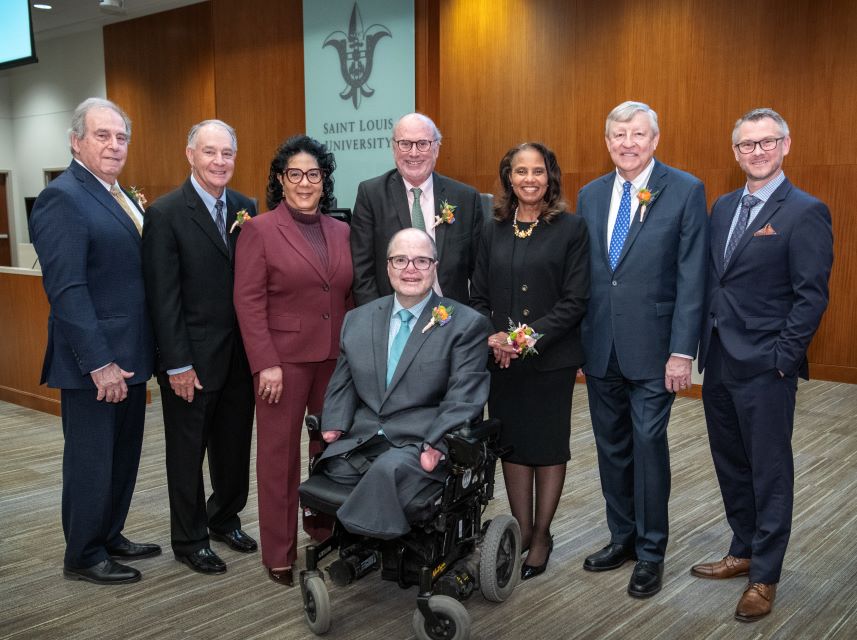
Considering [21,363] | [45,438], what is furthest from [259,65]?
[45,438]

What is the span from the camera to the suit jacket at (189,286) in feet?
9.84

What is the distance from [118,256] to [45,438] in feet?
9.64

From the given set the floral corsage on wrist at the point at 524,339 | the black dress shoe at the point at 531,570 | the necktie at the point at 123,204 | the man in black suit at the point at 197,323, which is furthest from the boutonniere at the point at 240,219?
the black dress shoe at the point at 531,570

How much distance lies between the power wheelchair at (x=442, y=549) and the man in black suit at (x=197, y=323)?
58cm

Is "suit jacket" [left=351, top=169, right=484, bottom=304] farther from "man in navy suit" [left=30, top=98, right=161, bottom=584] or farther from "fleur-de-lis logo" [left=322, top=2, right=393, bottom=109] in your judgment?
"fleur-de-lis logo" [left=322, top=2, right=393, bottom=109]

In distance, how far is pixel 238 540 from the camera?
137 inches

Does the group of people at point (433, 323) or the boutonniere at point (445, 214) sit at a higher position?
the boutonniere at point (445, 214)

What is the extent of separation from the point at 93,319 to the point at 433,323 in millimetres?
1273

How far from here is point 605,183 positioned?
3.11 m

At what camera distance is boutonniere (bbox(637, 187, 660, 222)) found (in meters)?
2.91

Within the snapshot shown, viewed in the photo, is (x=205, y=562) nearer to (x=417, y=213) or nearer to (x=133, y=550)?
(x=133, y=550)

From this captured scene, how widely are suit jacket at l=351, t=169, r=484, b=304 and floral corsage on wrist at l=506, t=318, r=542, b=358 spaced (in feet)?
1.30

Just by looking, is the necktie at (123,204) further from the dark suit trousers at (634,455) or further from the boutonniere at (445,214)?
the dark suit trousers at (634,455)

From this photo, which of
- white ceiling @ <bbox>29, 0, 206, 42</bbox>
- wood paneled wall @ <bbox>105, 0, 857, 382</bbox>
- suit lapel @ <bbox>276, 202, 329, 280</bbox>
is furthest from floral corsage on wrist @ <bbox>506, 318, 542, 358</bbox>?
white ceiling @ <bbox>29, 0, 206, 42</bbox>
